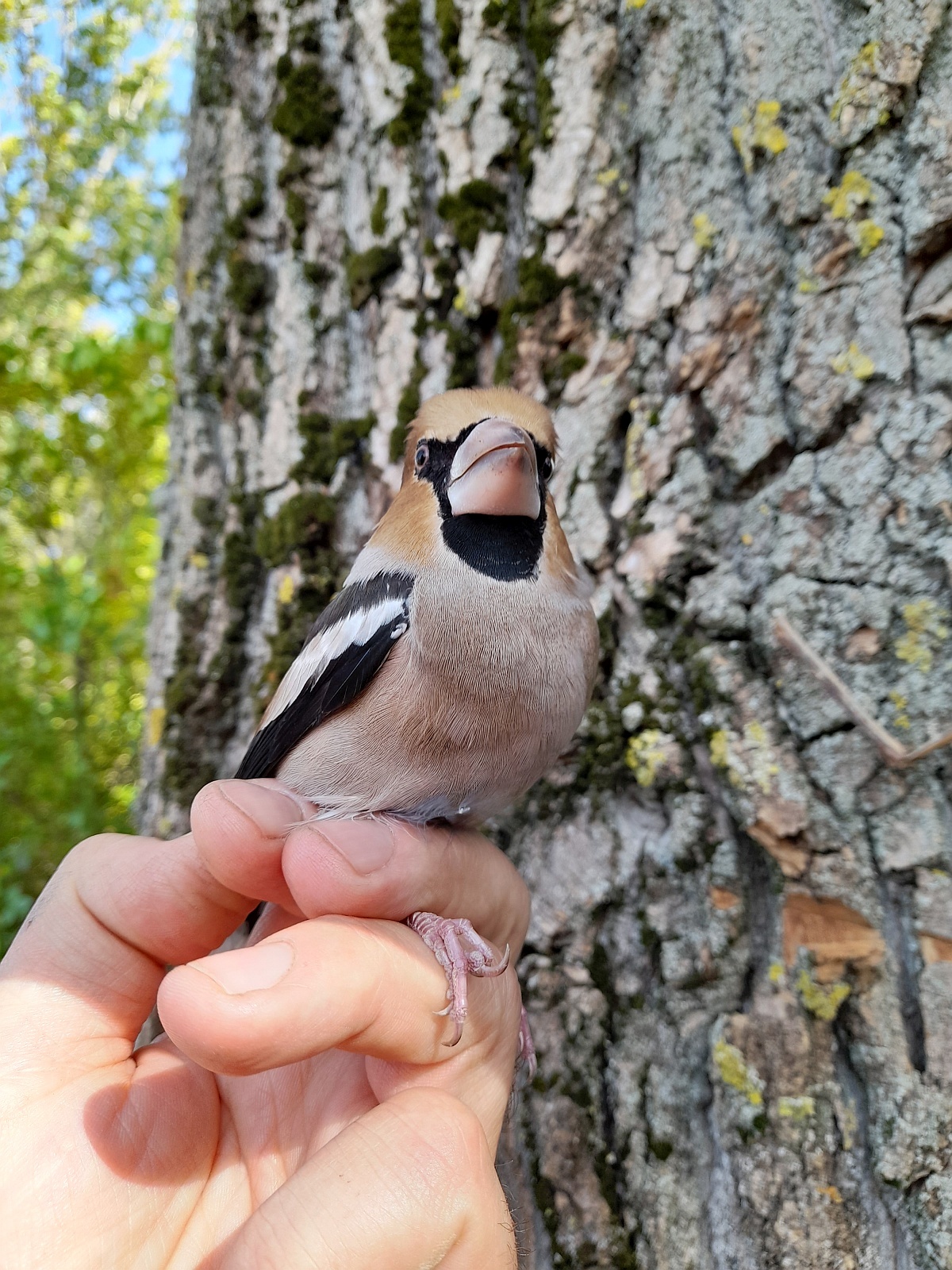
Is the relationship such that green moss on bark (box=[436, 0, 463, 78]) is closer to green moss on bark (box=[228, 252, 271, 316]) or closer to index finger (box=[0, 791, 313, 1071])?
green moss on bark (box=[228, 252, 271, 316])

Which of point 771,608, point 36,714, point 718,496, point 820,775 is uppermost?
point 718,496

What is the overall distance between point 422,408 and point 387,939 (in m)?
1.36

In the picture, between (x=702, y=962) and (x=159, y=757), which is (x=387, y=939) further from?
(x=159, y=757)

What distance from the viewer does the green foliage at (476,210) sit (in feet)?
7.46

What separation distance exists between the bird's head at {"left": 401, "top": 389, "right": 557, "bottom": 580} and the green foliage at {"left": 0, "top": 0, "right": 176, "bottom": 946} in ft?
8.85

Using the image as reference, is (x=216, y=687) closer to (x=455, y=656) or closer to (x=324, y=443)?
(x=324, y=443)

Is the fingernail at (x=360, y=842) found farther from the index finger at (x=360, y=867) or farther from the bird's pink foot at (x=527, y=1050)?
the bird's pink foot at (x=527, y=1050)

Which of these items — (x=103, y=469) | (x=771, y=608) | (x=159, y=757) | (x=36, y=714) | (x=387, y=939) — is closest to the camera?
(x=387, y=939)

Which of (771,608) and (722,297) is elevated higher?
(722,297)

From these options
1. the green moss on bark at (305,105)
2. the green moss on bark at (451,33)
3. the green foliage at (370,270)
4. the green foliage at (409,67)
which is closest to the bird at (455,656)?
the green foliage at (370,270)

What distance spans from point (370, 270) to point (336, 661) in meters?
1.29

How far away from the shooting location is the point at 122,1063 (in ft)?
5.16

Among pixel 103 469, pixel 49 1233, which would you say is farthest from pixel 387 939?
pixel 103 469

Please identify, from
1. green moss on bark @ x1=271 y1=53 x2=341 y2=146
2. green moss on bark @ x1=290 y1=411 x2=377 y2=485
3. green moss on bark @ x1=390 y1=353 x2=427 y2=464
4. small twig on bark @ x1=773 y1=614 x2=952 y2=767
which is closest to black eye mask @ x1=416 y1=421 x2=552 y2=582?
green moss on bark @ x1=390 y1=353 x2=427 y2=464
